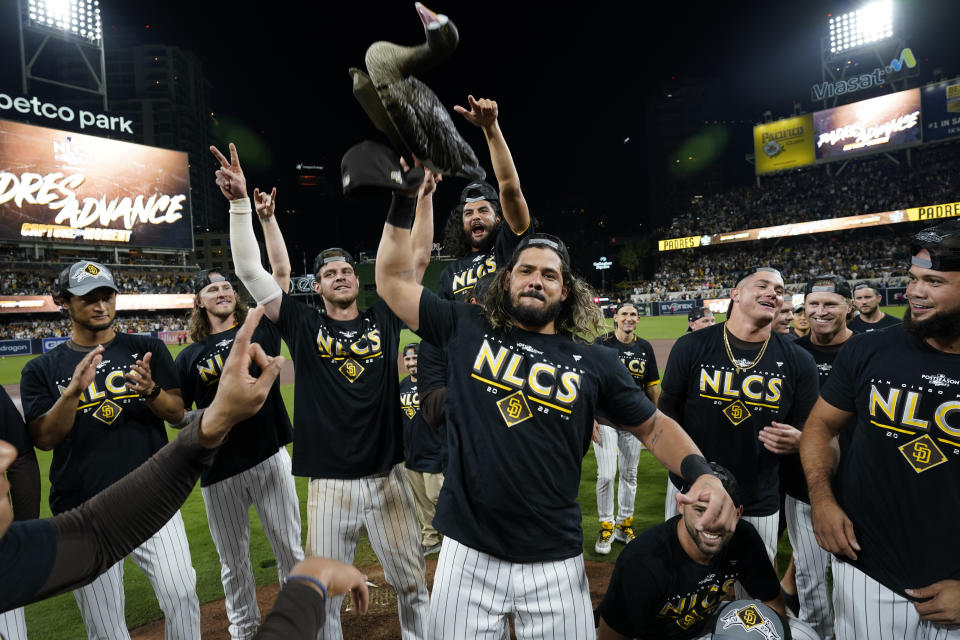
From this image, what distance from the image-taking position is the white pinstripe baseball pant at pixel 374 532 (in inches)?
126

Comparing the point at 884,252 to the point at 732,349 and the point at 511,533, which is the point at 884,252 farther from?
the point at 511,533

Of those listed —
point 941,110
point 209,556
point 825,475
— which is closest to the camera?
point 825,475

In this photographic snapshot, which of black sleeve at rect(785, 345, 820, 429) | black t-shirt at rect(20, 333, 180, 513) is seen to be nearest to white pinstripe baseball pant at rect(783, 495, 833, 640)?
black sleeve at rect(785, 345, 820, 429)

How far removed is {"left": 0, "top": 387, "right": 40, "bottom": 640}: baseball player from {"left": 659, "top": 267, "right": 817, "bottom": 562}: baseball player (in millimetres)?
3520

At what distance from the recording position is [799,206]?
131 ft

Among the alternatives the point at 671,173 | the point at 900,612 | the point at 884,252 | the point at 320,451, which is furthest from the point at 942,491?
the point at 671,173

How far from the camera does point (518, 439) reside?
91.0 inches

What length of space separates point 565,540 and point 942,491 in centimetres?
148

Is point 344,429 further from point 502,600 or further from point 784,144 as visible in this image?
point 784,144

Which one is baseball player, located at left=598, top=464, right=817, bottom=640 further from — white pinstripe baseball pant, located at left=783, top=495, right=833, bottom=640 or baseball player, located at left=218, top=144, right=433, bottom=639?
baseball player, located at left=218, top=144, right=433, bottom=639

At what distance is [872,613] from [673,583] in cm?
79

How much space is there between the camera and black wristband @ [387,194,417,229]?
88.0 inches

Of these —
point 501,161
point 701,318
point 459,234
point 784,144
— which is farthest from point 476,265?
point 784,144

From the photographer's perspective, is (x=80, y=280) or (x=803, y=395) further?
(x=803, y=395)
